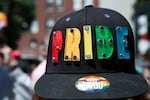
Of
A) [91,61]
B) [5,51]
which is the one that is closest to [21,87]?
[5,51]

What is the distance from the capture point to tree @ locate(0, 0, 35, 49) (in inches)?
1711

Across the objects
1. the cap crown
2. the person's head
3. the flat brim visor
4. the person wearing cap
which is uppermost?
the cap crown

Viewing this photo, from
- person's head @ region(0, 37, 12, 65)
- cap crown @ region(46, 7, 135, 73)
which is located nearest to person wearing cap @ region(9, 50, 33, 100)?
person's head @ region(0, 37, 12, 65)

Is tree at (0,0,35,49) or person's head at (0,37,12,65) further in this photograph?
tree at (0,0,35,49)

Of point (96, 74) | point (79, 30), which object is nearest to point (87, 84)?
point (96, 74)

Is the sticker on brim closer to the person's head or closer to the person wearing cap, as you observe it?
the person wearing cap

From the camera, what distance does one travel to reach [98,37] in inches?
80.4

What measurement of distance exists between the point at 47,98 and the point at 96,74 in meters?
0.19

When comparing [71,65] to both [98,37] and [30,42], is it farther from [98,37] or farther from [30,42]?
[30,42]

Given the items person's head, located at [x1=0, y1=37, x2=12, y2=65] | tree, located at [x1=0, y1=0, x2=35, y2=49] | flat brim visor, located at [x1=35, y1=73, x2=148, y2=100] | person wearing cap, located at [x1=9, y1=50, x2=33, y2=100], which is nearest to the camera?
flat brim visor, located at [x1=35, y1=73, x2=148, y2=100]

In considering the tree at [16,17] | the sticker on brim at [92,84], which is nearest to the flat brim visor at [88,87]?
the sticker on brim at [92,84]

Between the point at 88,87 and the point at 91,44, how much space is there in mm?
152

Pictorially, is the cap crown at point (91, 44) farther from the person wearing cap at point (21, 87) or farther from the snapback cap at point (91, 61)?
the person wearing cap at point (21, 87)

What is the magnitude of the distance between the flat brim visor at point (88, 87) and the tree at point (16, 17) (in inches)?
1581
